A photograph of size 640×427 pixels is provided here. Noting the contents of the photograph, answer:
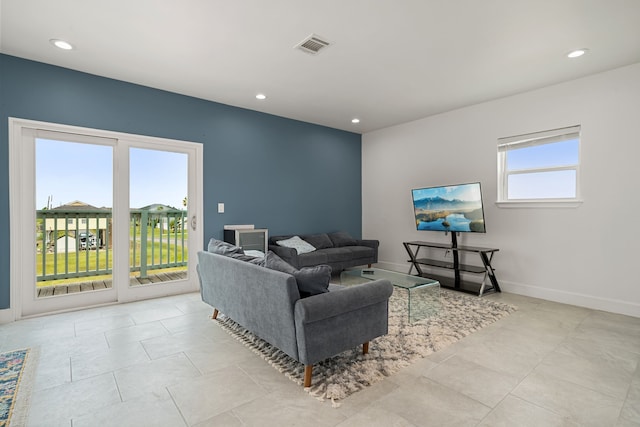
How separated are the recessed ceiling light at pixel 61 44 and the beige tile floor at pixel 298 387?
8.84 ft

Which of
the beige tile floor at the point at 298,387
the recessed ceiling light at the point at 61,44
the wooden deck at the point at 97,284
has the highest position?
the recessed ceiling light at the point at 61,44

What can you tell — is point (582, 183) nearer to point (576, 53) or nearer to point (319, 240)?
point (576, 53)

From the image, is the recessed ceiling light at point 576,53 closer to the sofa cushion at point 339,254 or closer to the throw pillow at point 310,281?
the throw pillow at point 310,281

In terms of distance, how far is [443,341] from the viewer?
110 inches

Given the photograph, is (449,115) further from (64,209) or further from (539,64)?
(64,209)

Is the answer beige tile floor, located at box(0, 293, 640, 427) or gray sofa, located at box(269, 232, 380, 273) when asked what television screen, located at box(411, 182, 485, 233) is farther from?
beige tile floor, located at box(0, 293, 640, 427)

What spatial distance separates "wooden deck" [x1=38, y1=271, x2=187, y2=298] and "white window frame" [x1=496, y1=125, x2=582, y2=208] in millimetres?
4687

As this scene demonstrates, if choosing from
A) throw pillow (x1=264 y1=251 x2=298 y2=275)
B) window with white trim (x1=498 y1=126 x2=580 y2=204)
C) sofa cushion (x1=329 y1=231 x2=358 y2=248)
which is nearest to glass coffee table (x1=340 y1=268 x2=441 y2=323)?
throw pillow (x1=264 y1=251 x2=298 y2=275)

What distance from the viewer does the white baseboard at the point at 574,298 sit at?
348cm

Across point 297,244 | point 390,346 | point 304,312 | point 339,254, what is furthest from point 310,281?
point 339,254

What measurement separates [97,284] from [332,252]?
317 centimetres

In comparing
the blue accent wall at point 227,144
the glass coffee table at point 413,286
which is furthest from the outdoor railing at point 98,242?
the glass coffee table at point 413,286

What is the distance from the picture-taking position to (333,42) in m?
2.94

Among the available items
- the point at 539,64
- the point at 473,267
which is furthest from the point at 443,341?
the point at 539,64
